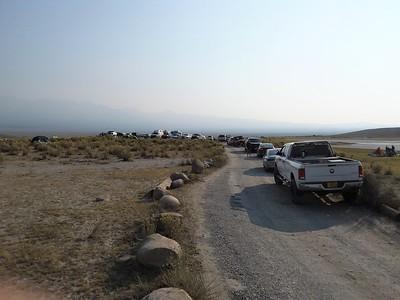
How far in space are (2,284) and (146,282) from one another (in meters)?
2.25

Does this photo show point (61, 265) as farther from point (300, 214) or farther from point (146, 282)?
point (300, 214)

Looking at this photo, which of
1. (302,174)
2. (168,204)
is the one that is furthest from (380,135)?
(168,204)

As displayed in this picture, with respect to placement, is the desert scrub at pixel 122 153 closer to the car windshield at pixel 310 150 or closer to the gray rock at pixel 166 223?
the car windshield at pixel 310 150

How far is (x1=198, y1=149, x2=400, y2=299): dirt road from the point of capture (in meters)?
6.95

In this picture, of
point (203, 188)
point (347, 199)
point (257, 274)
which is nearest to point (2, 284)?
point (257, 274)

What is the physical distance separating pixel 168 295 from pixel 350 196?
9787 mm

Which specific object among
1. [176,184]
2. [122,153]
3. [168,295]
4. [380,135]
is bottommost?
[380,135]

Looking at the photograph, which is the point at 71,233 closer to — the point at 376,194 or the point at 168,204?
the point at 168,204

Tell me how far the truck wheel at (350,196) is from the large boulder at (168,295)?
30.9 feet

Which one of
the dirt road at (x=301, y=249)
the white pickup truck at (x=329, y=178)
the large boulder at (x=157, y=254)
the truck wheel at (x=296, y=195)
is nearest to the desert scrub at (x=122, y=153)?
the dirt road at (x=301, y=249)

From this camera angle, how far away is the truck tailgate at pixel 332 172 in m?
13.9

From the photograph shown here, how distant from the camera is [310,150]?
56.1 ft

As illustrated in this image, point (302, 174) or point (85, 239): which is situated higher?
point (302, 174)

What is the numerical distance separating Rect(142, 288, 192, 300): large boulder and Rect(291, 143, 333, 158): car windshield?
11.6 meters
